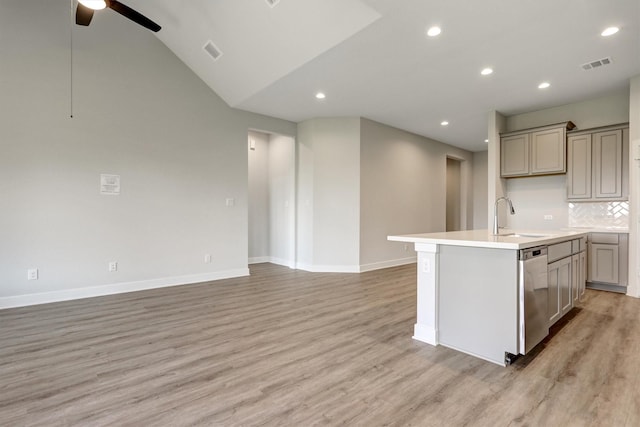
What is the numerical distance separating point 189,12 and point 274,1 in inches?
54.9

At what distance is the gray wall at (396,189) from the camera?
236 inches

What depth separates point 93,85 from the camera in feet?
13.5

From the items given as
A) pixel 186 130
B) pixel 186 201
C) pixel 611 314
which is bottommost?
pixel 611 314

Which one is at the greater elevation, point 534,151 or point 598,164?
point 534,151

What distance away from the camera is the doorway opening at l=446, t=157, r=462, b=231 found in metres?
9.05

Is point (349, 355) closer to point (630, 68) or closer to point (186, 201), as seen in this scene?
point (186, 201)

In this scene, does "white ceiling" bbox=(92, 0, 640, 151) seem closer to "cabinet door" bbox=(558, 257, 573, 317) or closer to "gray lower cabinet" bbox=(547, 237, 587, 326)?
"gray lower cabinet" bbox=(547, 237, 587, 326)

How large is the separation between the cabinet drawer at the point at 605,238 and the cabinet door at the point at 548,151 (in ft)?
3.53

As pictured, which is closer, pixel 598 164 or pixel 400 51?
pixel 400 51

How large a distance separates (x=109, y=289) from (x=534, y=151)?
6.76m

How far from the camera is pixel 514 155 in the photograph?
523 cm

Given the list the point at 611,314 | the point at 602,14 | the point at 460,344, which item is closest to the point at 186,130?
the point at 460,344

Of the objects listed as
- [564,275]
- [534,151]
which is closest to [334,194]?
[534,151]

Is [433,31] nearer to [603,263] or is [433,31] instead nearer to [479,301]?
[479,301]
